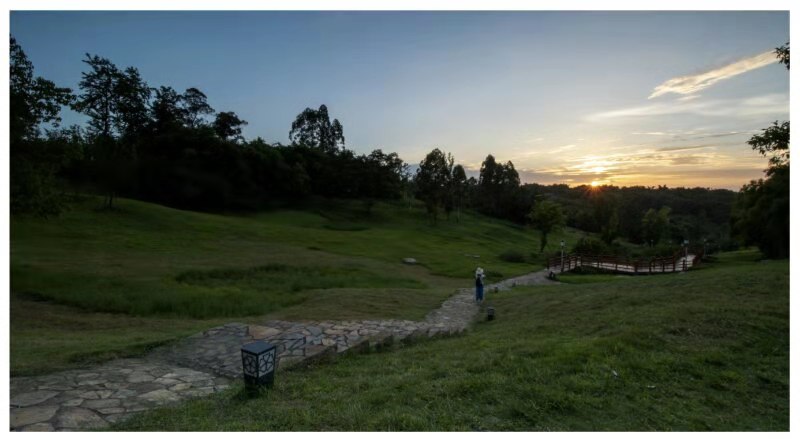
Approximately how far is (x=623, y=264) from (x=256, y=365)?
28.5 meters

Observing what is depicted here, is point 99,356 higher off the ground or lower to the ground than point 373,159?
lower

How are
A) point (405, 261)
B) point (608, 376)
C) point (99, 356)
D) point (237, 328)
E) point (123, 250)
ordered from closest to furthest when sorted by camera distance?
point (608, 376), point (99, 356), point (237, 328), point (123, 250), point (405, 261)

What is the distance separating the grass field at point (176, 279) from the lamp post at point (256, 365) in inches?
129

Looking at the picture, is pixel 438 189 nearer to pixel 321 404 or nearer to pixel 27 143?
pixel 27 143

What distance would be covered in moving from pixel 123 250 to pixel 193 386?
18.9m

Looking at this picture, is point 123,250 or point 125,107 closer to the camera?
point 125,107

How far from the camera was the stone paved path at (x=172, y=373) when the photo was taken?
4.28 m

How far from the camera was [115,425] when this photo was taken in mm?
4051

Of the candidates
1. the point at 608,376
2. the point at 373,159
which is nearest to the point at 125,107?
the point at 608,376

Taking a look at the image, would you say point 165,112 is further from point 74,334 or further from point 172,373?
point 172,373

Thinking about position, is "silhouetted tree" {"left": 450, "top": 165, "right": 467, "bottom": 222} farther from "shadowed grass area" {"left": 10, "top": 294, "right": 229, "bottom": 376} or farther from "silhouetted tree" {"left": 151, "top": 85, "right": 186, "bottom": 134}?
"shadowed grass area" {"left": 10, "top": 294, "right": 229, "bottom": 376}

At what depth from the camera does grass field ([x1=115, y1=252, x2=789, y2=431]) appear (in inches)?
155

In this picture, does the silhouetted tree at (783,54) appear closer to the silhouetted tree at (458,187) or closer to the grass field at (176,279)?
the grass field at (176,279)

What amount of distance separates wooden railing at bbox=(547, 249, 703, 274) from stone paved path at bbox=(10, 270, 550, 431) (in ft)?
68.1
